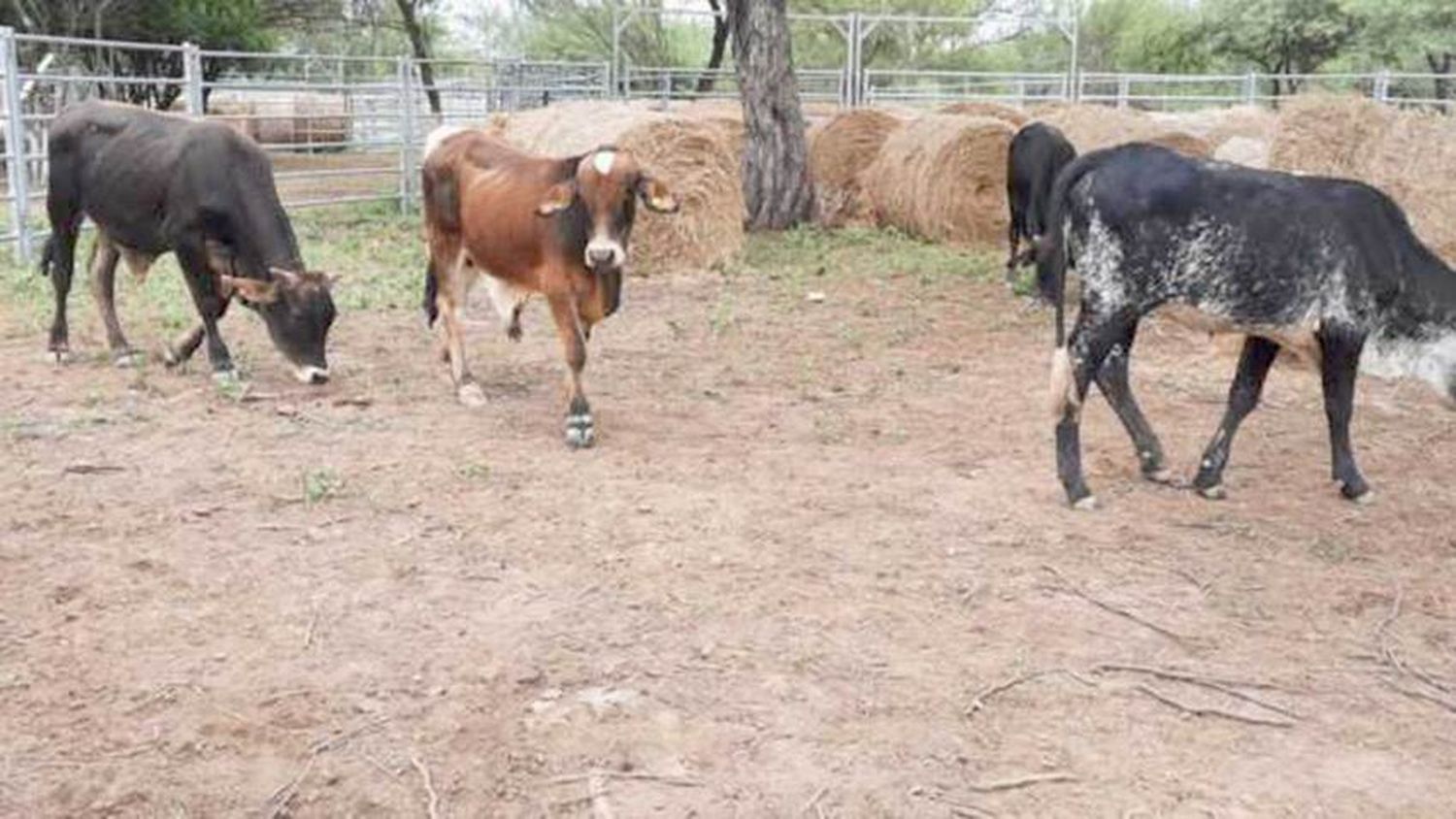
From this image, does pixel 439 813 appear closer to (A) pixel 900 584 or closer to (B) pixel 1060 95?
(A) pixel 900 584

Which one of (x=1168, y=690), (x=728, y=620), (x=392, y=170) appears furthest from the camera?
(x=392, y=170)

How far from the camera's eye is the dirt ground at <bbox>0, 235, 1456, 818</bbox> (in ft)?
10.1

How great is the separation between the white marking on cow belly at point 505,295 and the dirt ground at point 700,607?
1.44 ft

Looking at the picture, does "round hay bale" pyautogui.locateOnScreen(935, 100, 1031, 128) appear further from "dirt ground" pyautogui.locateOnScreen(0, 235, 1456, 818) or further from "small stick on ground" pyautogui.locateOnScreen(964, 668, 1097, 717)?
"small stick on ground" pyautogui.locateOnScreen(964, 668, 1097, 717)

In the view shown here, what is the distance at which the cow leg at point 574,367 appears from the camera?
558 cm

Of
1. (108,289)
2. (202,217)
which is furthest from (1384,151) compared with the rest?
(108,289)

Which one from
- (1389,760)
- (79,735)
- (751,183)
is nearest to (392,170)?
(751,183)

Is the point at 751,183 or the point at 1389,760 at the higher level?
the point at 751,183

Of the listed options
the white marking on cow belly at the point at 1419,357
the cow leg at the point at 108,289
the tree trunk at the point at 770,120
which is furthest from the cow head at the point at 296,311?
the tree trunk at the point at 770,120

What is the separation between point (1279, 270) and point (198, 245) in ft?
15.2

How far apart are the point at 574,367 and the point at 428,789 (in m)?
2.85

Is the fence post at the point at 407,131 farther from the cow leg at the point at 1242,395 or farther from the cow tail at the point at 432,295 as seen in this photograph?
the cow leg at the point at 1242,395

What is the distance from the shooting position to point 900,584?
4.20 m

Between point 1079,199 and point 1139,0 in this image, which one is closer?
point 1079,199
